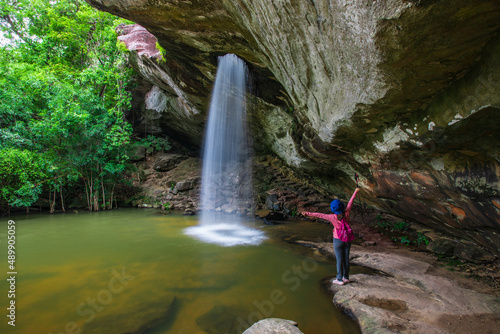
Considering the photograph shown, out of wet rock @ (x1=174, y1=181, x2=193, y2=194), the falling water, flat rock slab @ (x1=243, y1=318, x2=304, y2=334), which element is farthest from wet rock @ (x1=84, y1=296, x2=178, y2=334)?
wet rock @ (x1=174, y1=181, x2=193, y2=194)

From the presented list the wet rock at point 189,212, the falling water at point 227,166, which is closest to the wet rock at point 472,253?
the falling water at point 227,166

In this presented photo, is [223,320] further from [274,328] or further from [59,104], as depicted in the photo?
[59,104]

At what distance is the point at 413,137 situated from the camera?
3836 mm

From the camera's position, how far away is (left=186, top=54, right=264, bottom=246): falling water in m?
8.16

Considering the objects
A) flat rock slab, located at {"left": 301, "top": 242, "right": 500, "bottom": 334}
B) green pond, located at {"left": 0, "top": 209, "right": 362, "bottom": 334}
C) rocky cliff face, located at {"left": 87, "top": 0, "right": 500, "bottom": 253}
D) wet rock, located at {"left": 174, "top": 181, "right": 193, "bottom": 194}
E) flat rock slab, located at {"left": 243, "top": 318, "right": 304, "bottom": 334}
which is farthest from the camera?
wet rock, located at {"left": 174, "top": 181, "right": 193, "bottom": 194}

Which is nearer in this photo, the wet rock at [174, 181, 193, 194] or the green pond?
the green pond

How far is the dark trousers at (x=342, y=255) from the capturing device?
394 cm

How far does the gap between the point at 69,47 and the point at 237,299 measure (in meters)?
18.8

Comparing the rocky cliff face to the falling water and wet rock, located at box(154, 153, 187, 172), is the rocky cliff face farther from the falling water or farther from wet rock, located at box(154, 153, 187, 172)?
wet rock, located at box(154, 153, 187, 172)

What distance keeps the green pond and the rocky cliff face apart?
7.51 feet

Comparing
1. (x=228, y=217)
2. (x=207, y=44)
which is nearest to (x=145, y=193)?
(x=228, y=217)

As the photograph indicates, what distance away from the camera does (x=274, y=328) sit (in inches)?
105

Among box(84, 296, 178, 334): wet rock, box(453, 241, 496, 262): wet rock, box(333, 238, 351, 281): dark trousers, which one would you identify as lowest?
box(453, 241, 496, 262): wet rock

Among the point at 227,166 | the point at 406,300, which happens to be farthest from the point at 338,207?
the point at 227,166
